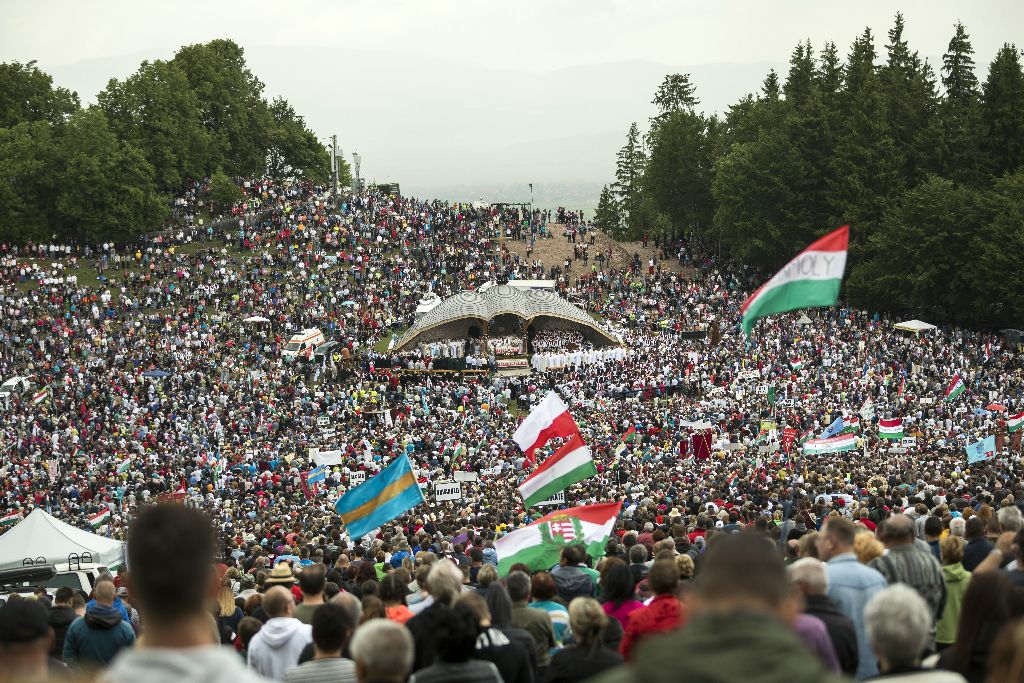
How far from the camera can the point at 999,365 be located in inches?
1622

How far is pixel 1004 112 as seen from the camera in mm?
51500

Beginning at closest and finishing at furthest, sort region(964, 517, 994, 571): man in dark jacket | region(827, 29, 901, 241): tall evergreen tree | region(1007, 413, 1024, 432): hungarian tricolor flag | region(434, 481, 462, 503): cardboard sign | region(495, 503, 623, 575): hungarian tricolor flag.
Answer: region(964, 517, 994, 571): man in dark jacket → region(495, 503, 623, 575): hungarian tricolor flag → region(434, 481, 462, 503): cardboard sign → region(1007, 413, 1024, 432): hungarian tricolor flag → region(827, 29, 901, 241): tall evergreen tree

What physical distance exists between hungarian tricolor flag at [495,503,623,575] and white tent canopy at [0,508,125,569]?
1033cm

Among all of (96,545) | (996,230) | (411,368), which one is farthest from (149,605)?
(996,230)

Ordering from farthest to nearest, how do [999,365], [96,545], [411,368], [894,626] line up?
[411,368]
[999,365]
[96,545]
[894,626]

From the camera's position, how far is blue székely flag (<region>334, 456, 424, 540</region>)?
16.6 meters

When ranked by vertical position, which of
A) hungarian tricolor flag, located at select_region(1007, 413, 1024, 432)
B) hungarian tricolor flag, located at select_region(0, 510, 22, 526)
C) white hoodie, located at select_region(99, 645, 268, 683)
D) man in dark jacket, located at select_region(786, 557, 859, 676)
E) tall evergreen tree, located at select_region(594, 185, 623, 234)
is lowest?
hungarian tricolor flag, located at select_region(0, 510, 22, 526)

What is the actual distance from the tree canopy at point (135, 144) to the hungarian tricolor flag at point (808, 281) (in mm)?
52449

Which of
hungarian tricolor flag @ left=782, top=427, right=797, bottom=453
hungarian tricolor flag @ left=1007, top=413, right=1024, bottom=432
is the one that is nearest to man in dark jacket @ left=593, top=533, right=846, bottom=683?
hungarian tricolor flag @ left=1007, top=413, right=1024, bottom=432

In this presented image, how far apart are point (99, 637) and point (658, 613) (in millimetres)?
3941

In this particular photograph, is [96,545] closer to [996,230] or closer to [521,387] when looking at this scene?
[521,387]

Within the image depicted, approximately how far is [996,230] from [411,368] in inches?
905

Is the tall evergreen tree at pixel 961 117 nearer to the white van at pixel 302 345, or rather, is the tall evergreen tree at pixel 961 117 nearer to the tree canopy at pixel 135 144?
the white van at pixel 302 345

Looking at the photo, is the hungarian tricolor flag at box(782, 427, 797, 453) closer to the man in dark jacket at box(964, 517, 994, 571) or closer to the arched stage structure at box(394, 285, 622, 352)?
the arched stage structure at box(394, 285, 622, 352)
